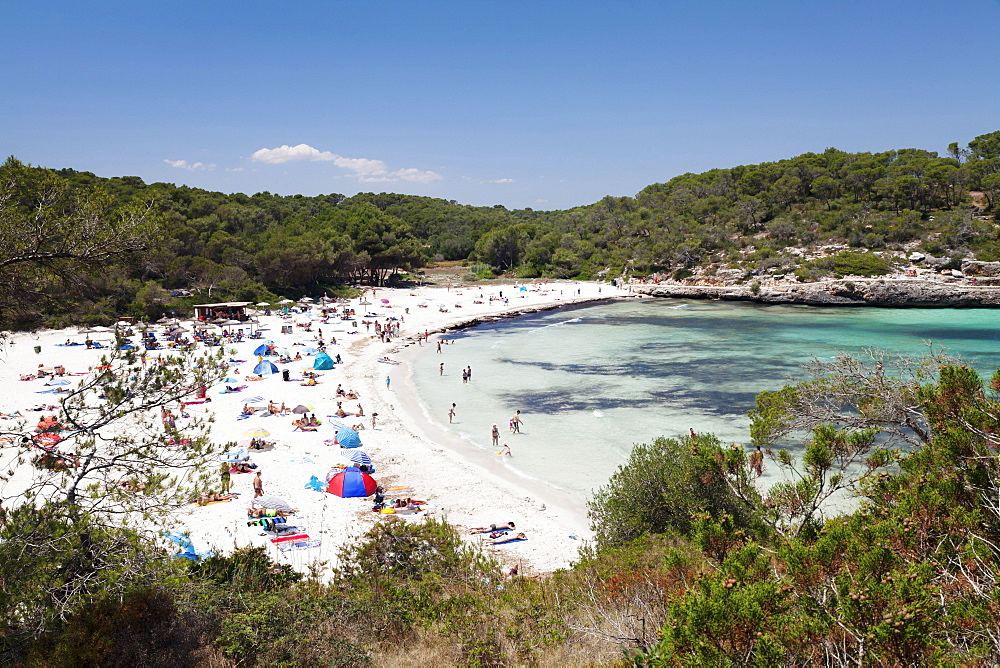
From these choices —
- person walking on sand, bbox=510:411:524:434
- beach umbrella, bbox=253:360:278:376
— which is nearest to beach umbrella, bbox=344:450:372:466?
person walking on sand, bbox=510:411:524:434

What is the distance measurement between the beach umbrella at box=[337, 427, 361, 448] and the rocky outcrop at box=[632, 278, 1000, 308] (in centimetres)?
5469

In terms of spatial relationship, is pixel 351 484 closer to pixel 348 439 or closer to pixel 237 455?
pixel 348 439

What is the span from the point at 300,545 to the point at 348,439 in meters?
6.58

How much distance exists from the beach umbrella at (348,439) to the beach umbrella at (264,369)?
1195 centimetres

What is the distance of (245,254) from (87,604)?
53462mm

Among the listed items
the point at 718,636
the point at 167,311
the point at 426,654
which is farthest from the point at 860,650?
the point at 167,311

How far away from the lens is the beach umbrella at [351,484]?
53.5ft

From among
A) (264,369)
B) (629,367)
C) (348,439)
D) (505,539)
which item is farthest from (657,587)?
(629,367)

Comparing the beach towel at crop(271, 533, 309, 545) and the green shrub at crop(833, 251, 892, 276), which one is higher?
the green shrub at crop(833, 251, 892, 276)

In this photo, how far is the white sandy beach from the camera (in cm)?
1386

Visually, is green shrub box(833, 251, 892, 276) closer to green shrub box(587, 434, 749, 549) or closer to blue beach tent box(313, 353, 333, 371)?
blue beach tent box(313, 353, 333, 371)

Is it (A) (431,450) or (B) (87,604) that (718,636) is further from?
(A) (431,450)

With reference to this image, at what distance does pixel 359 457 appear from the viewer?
1812cm

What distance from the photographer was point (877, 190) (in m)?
75.8
